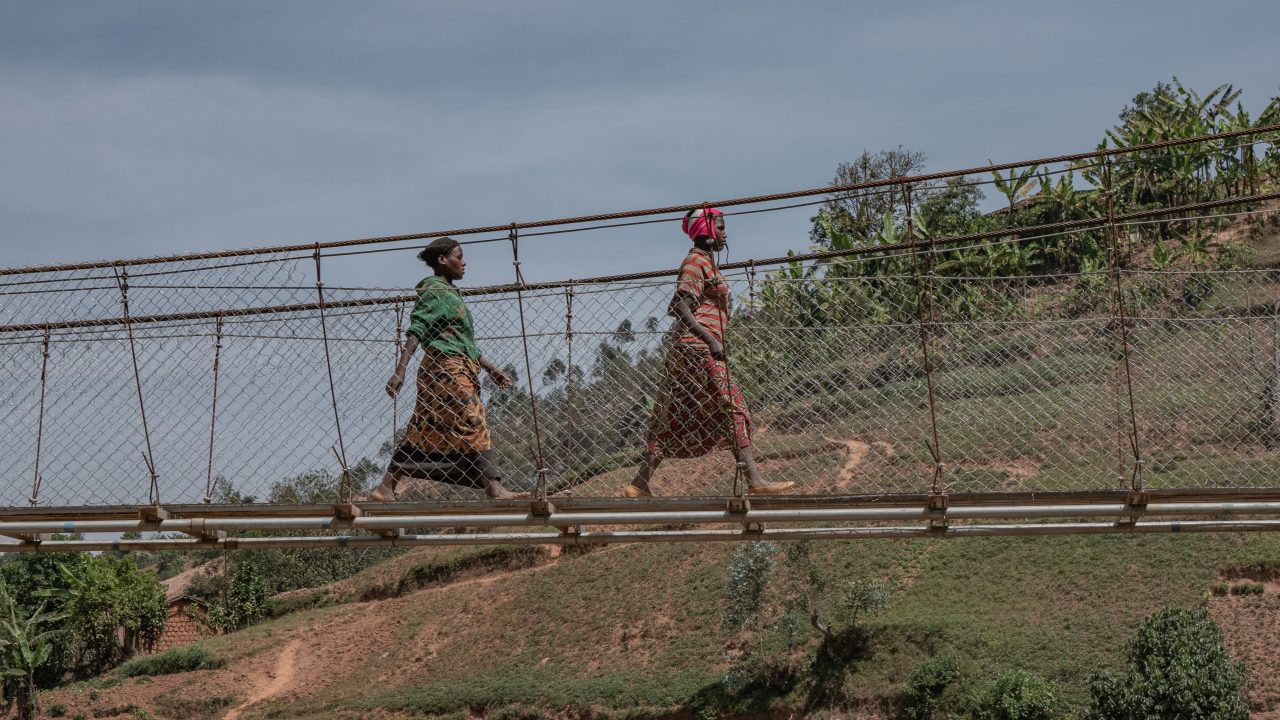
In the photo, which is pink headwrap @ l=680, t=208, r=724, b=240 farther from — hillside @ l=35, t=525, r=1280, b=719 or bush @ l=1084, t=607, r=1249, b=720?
hillside @ l=35, t=525, r=1280, b=719

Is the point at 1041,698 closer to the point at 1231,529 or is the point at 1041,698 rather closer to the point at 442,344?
the point at 1231,529

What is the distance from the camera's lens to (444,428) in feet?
25.7

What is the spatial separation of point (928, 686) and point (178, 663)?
67.2 feet

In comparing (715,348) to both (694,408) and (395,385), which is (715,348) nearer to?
(694,408)

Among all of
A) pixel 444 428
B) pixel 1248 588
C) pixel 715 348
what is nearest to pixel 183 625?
pixel 1248 588

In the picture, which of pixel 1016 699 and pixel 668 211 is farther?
pixel 1016 699

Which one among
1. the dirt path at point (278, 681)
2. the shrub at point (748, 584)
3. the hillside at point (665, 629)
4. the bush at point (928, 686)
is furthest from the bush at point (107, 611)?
the bush at point (928, 686)

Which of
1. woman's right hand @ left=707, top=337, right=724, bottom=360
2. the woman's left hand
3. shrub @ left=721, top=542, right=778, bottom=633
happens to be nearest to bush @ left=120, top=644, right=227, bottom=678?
shrub @ left=721, top=542, right=778, bottom=633

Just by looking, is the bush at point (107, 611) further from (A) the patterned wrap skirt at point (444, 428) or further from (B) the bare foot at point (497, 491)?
(B) the bare foot at point (497, 491)

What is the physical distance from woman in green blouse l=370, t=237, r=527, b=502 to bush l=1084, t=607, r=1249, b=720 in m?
13.0

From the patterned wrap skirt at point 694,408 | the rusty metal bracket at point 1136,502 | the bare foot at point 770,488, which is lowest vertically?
the rusty metal bracket at point 1136,502

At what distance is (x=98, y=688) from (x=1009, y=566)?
22.3 metres

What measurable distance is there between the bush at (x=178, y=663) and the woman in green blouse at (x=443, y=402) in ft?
91.7

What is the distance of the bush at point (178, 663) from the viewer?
110 feet
